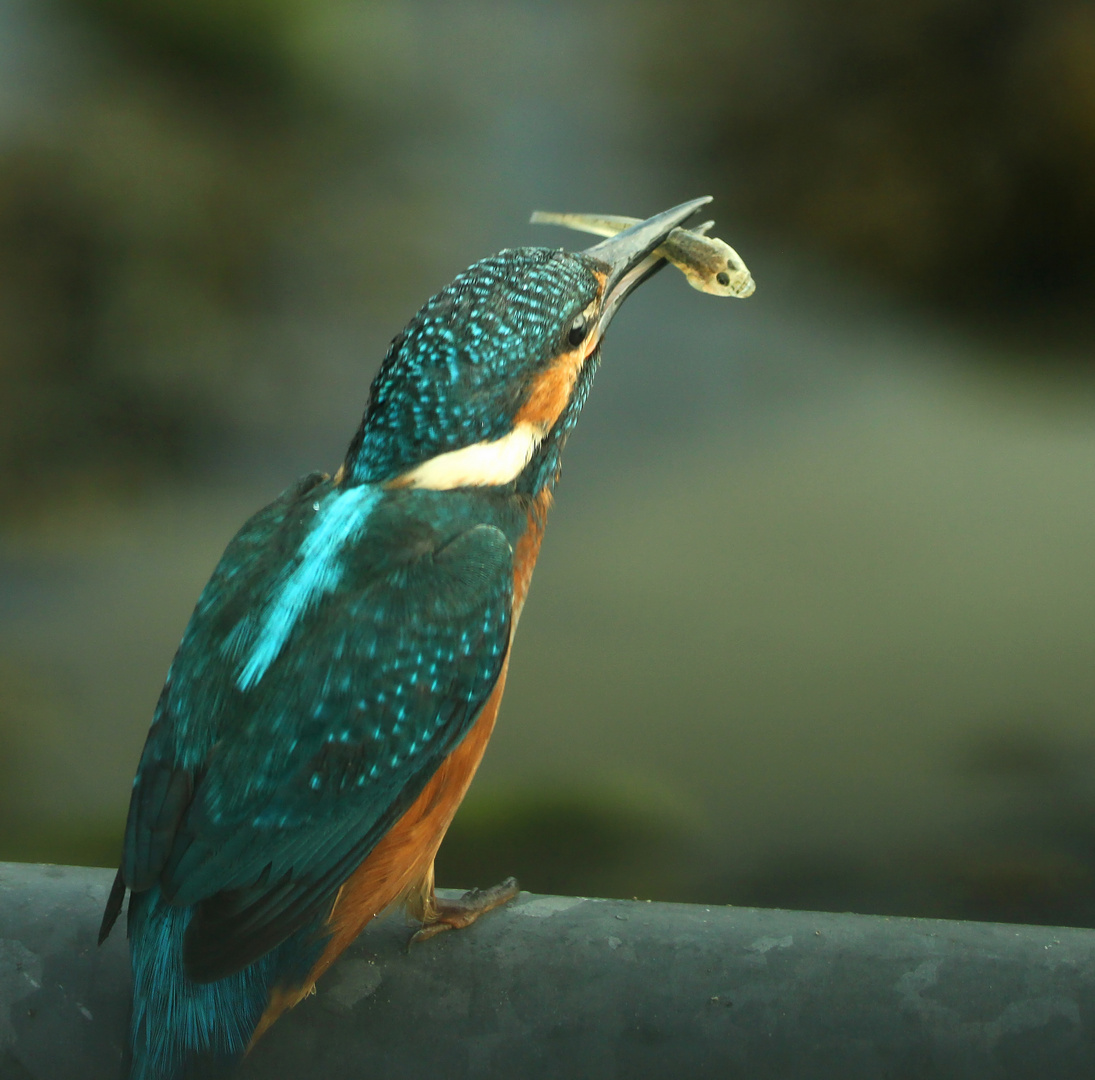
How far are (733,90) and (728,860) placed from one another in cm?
158

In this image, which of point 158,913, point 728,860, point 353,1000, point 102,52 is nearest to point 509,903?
point 353,1000

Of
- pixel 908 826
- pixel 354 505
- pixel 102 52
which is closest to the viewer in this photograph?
pixel 354 505

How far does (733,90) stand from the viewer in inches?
79.9

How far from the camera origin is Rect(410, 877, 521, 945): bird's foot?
0.84 metres

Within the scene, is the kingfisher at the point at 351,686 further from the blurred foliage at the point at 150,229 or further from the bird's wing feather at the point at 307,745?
the blurred foliage at the point at 150,229

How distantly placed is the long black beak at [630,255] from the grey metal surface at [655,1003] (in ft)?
1.85

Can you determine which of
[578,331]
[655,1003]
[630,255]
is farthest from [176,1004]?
[630,255]

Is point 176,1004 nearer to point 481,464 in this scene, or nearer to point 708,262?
point 481,464

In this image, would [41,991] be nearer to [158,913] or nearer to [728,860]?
[158,913]

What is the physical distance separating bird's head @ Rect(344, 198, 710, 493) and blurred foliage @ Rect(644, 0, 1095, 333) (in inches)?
48.3

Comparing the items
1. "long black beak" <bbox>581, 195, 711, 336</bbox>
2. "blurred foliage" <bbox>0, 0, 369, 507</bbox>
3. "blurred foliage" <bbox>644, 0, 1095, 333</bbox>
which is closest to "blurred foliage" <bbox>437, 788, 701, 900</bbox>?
"blurred foliage" <bbox>0, 0, 369, 507</bbox>

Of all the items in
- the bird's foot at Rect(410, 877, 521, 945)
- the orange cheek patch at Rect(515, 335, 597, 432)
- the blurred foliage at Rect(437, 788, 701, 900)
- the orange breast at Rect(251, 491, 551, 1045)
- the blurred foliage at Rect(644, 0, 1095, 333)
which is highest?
the blurred foliage at Rect(644, 0, 1095, 333)

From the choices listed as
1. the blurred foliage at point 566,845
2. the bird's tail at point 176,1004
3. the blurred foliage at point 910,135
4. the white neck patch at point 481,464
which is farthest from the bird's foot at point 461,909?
the blurred foliage at point 910,135

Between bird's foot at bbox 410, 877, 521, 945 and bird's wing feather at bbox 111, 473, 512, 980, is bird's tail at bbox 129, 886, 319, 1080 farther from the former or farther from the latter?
bird's foot at bbox 410, 877, 521, 945
